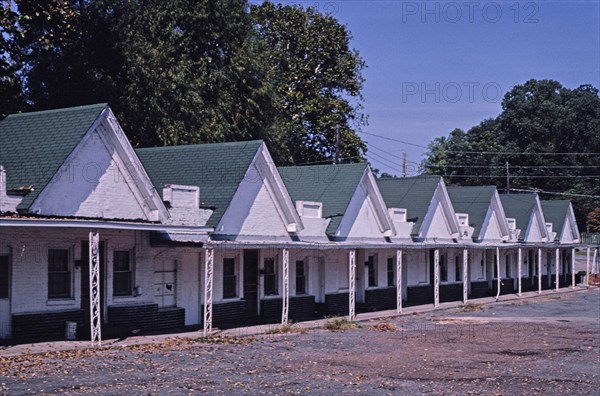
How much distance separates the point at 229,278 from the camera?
29094 mm

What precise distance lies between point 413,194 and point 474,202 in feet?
25.6

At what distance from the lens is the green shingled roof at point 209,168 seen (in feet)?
91.7

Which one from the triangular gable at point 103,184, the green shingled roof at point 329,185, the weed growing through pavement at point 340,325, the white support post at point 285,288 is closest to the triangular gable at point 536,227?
the green shingled roof at point 329,185

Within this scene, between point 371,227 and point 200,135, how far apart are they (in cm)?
1091

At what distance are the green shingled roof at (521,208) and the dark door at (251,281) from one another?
27.3 meters

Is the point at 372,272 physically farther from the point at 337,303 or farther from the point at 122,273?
the point at 122,273

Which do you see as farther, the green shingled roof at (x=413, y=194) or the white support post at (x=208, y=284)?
the green shingled roof at (x=413, y=194)

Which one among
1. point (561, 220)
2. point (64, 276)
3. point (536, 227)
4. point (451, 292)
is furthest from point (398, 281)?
point (561, 220)

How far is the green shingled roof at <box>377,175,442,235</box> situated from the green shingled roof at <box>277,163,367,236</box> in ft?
19.3

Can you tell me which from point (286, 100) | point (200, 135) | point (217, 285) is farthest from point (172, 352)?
point (286, 100)

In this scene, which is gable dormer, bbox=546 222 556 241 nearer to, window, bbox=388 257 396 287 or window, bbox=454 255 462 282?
window, bbox=454 255 462 282

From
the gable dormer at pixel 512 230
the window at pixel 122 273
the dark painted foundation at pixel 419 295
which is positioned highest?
the gable dormer at pixel 512 230

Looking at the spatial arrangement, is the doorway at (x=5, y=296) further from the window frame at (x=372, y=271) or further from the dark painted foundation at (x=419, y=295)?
the dark painted foundation at (x=419, y=295)

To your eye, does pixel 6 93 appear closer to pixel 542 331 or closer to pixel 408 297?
pixel 408 297
